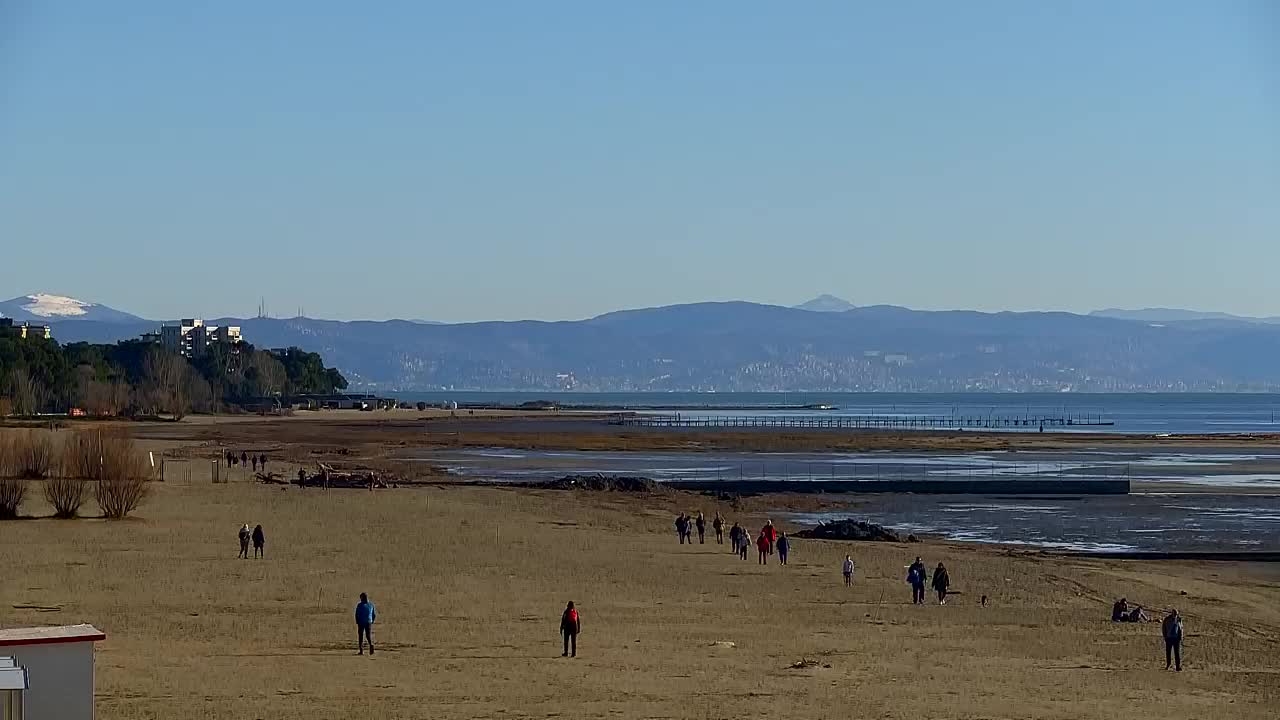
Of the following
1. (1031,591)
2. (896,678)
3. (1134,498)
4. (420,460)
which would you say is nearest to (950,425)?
(420,460)

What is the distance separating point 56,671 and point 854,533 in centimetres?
3338

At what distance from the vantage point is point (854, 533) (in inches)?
1852

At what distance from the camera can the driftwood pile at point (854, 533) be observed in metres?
46.8

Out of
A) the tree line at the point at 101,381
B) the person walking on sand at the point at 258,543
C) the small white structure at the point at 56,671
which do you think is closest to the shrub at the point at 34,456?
the person walking on sand at the point at 258,543

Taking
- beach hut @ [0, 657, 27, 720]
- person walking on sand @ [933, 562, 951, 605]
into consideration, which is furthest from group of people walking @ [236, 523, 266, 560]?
beach hut @ [0, 657, 27, 720]

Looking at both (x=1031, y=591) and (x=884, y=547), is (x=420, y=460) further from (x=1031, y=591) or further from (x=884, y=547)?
(x=1031, y=591)

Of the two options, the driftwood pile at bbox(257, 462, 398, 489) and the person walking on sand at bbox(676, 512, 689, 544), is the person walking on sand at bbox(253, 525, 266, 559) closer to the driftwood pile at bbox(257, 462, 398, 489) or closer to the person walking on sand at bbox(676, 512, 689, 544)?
the person walking on sand at bbox(676, 512, 689, 544)

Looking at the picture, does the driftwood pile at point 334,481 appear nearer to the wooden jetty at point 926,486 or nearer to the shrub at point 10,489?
the wooden jetty at point 926,486

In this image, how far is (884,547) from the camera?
146ft

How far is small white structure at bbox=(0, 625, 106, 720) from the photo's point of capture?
15.6m

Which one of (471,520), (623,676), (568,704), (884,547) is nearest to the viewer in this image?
(568,704)

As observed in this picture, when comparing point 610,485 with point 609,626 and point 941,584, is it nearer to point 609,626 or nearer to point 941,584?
point 941,584

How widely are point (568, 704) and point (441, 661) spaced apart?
12.3 feet

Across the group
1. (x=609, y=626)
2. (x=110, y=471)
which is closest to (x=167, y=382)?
(x=110, y=471)
